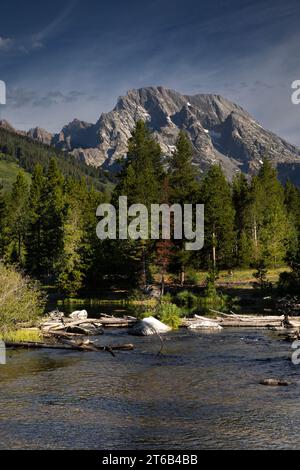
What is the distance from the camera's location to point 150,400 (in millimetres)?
19578

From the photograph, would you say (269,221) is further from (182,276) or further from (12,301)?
(12,301)

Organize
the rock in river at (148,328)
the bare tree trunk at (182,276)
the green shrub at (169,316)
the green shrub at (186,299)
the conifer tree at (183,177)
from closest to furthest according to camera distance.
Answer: the rock in river at (148,328) → the green shrub at (169,316) → the green shrub at (186,299) → the conifer tree at (183,177) → the bare tree trunk at (182,276)

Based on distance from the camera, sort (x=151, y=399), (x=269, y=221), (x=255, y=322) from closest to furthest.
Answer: (x=151, y=399) → (x=255, y=322) → (x=269, y=221)

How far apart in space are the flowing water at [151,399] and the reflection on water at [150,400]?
0.11 feet

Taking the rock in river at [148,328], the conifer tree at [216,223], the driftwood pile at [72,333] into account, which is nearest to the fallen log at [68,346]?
the driftwood pile at [72,333]

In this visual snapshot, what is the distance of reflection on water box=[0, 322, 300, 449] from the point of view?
15273mm

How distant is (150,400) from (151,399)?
0.15m

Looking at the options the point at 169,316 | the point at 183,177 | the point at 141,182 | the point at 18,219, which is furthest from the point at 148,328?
the point at 18,219

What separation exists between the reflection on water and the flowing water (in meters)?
0.03

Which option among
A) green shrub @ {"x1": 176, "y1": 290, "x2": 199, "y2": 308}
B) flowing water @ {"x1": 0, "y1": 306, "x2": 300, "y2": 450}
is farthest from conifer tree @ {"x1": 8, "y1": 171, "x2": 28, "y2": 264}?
flowing water @ {"x1": 0, "y1": 306, "x2": 300, "y2": 450}

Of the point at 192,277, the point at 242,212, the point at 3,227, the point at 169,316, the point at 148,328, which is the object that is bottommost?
the point at 148,328

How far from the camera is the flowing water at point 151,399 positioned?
601 inches

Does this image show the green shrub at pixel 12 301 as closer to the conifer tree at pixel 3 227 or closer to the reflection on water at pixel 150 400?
the reflection on water at pixel 150 400

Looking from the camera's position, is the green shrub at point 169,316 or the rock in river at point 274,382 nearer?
the rock in river at point 274,382
